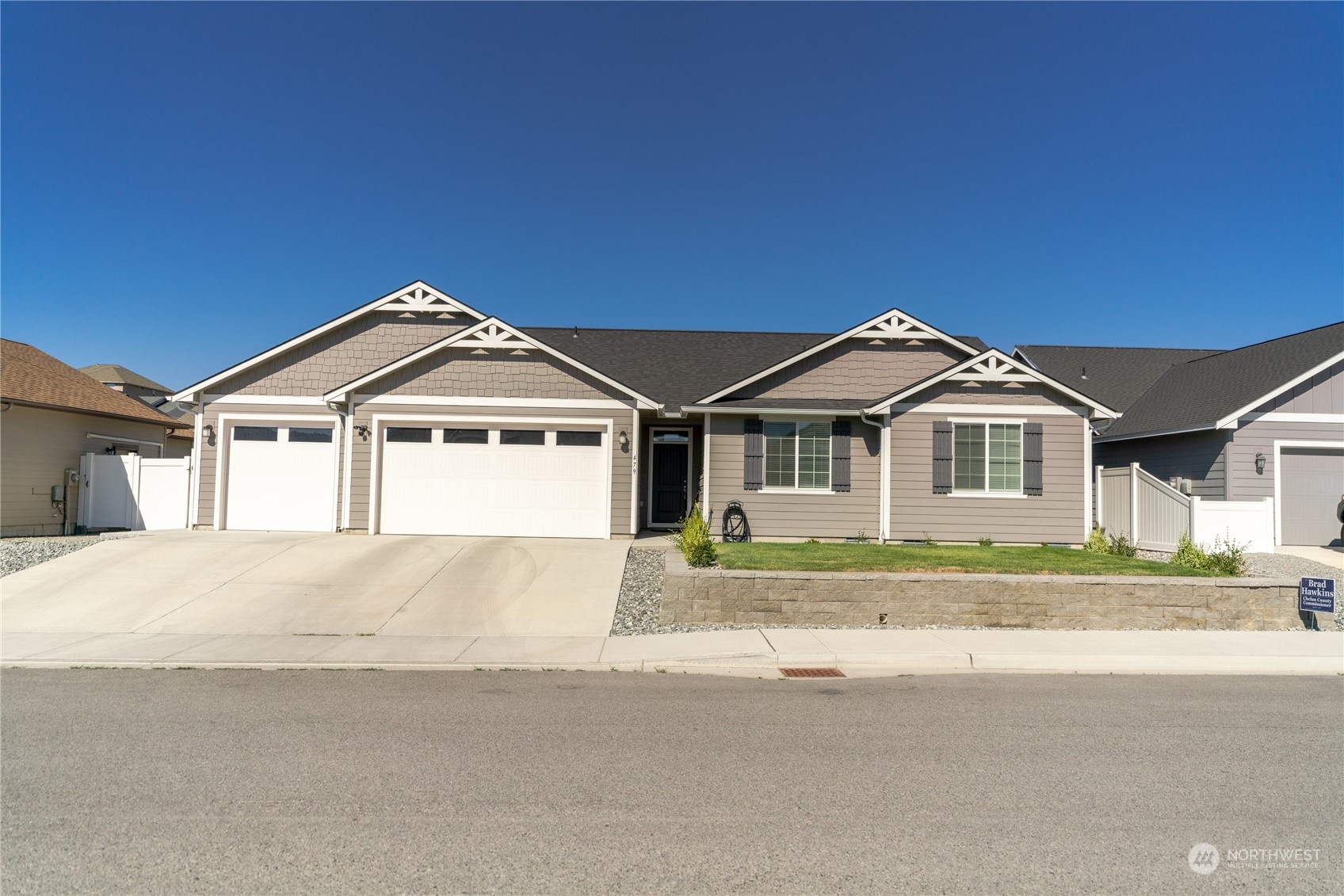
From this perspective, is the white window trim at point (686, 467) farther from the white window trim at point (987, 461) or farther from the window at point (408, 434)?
the white window trim at point (987, 461)

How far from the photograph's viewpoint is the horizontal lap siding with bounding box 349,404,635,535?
16078 millimetres

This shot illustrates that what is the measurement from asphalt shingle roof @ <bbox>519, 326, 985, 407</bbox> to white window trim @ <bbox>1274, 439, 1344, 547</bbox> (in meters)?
6.90

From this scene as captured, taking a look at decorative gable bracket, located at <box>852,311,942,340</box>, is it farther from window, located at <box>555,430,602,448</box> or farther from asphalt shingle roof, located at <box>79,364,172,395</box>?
asphalt shingle roof, located at <box>79,364,172,395</box>

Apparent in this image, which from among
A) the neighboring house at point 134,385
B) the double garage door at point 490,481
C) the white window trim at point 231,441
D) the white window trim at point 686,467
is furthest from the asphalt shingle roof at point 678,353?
the neighboring house at point 134,385

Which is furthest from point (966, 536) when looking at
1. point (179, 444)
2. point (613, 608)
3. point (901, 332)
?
point (179, 444)

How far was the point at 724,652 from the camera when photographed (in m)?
8.87

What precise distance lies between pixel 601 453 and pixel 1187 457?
14.2m

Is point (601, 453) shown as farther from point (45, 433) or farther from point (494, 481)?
point (45, 433)

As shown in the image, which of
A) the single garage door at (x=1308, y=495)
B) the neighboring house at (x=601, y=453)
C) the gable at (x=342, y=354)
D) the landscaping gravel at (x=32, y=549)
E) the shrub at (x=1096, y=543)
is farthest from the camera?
the gable at (x=342, y=354)

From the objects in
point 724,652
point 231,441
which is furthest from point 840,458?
point 231,441

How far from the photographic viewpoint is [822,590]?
1049 centimetres

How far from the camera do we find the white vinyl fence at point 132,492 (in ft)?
56.6

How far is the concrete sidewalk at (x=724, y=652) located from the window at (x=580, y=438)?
7.06 meters
